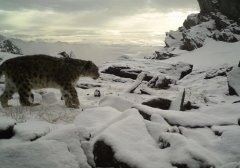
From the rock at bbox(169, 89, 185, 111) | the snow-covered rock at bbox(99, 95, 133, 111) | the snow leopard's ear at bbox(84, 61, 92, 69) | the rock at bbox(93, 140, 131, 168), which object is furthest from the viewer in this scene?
the snow leopard's ear at bbox(84, 61, 92, 69)

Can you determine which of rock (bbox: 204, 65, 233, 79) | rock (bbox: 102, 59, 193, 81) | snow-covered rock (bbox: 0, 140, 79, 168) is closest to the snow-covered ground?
snow-covered rock (bbox: 0, 140, 79, 168)

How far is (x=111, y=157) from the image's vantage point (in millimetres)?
5277

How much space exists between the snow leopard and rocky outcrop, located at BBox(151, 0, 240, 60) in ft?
110

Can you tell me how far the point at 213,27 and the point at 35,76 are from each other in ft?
132

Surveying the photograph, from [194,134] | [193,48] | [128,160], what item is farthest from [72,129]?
[193,48]

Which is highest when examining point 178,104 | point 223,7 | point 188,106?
point 223,7

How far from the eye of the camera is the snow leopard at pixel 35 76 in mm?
10914

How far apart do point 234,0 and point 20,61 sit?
3829 cm

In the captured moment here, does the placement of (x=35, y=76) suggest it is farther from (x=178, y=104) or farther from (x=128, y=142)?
(x=128, y=142)

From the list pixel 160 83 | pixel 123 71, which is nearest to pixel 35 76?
pixel 160 83

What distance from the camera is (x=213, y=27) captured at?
47.3 m

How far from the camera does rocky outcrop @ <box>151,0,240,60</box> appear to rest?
43.4 metres

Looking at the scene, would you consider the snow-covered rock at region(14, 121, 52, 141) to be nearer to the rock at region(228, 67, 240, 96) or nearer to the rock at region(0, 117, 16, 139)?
the rock at region(0, 117, 16, 139)

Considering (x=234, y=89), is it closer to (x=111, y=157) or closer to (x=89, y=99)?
(x=89, y=99)
